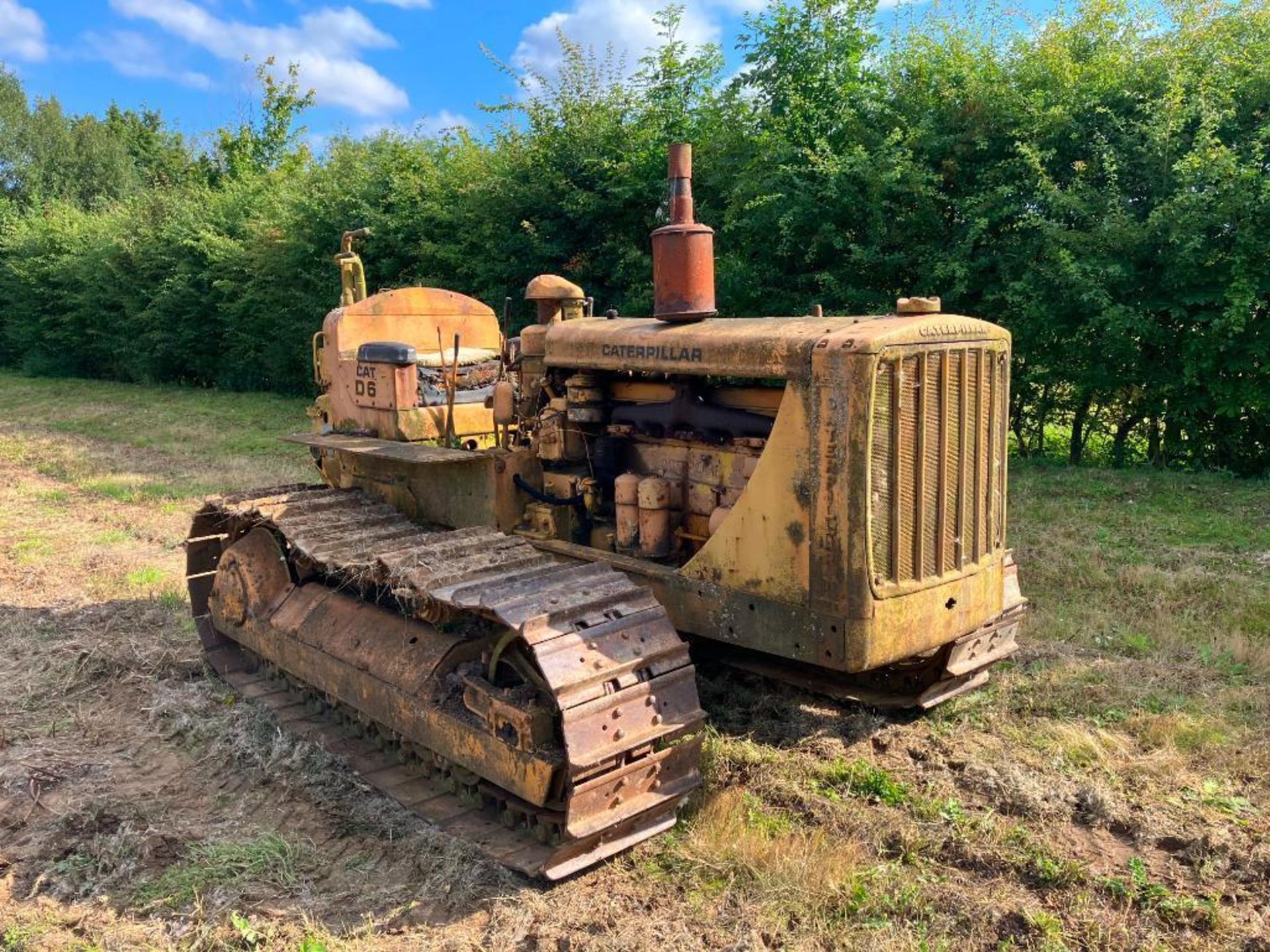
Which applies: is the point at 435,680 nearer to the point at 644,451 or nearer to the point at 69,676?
the point at 644,451

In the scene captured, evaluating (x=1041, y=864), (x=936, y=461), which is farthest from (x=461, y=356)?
(x=1041, y=864)

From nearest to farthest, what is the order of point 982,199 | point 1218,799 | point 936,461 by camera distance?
point 936,461
point 1218,799
point 982,199

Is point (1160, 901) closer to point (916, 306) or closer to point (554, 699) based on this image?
point (554, 699)

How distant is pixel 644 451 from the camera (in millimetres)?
5172

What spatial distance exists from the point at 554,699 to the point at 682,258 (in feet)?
7.06

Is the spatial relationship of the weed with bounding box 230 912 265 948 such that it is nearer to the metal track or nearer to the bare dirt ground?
the bare dirt ground

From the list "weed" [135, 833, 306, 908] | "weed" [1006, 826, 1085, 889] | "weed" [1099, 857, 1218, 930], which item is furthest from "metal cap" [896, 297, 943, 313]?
"weed" [135, 833, 306, 908]

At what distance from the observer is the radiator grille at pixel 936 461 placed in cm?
402

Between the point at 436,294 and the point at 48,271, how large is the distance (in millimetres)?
27446

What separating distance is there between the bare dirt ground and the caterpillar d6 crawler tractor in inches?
10.0

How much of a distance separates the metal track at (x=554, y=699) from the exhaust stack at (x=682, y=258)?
4.24ft

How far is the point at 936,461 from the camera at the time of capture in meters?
4.27

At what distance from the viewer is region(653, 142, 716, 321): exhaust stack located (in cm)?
477

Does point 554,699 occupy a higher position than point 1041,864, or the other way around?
point 554,699
